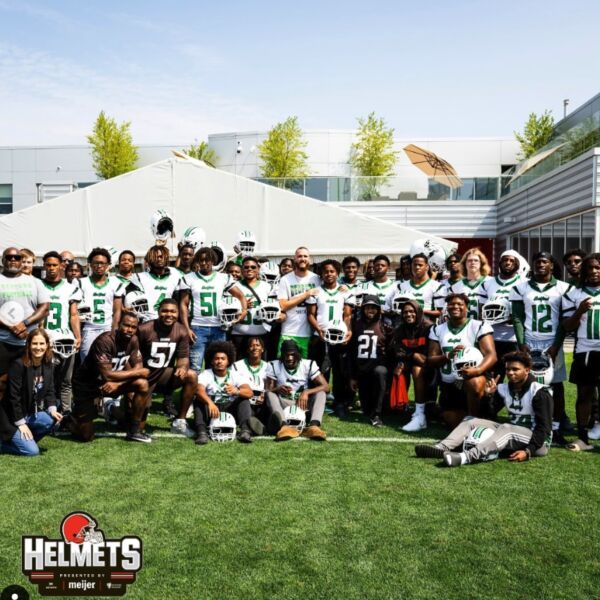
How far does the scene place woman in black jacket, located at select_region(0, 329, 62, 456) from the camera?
17.0 feet

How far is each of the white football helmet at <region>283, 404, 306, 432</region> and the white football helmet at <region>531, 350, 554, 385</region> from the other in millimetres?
2107

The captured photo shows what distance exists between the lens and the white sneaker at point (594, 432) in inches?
234

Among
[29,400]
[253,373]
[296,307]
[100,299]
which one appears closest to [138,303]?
[100,299]

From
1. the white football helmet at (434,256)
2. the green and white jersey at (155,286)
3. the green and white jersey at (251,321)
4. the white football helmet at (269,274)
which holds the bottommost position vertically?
the green and white jersey at (251,321)

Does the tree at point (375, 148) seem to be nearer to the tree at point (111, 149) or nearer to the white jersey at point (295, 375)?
the tree at point (111, 149)

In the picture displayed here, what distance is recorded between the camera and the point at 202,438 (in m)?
5.69

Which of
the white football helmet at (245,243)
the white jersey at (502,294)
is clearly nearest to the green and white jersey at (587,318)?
the white jersey at (502,294)

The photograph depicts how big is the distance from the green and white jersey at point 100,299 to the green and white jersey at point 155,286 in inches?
8.9

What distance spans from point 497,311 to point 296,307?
2.09 m

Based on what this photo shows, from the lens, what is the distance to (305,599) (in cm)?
294

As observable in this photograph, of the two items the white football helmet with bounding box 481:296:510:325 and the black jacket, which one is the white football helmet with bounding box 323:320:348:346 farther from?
the black jacket

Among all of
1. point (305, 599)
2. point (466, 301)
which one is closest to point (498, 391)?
point (466, 301)

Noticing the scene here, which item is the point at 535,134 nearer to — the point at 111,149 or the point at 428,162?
the point at 428,162

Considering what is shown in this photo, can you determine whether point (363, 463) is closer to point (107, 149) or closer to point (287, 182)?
point (287, 182)
